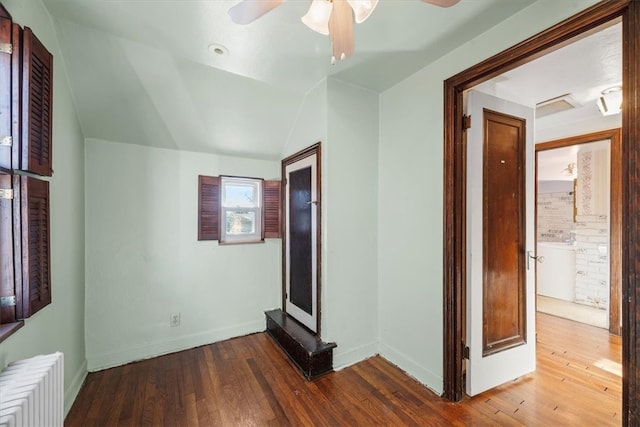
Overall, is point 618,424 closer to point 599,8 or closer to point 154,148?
point 599,8

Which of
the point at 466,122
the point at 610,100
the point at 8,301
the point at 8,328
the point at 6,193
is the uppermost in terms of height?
the point at 610,100

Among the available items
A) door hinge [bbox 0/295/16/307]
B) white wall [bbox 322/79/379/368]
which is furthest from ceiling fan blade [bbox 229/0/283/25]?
door hinge [bbox 0/295/16/307]

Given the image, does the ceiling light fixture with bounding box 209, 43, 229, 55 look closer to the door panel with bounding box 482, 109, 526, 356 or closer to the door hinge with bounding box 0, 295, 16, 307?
the door hinge with bounding box 0, 295, 16, 307

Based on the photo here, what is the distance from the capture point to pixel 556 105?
2779 mm

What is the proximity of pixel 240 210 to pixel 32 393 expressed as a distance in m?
2.20

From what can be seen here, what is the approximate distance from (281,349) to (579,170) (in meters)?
4.71

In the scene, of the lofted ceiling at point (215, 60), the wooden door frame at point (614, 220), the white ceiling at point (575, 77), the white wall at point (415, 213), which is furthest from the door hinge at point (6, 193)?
the wooden door frame at point (614, 220)

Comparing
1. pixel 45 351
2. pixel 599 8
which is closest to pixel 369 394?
pixel 45 351

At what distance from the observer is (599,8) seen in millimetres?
1252

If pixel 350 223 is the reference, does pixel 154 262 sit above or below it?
below

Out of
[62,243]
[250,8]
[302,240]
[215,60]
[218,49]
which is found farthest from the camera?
[302,240]

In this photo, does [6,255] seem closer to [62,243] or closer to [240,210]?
[62,243]

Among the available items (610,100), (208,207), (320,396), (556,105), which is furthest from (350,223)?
(610,100)

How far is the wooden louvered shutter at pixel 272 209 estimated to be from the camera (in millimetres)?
3174
